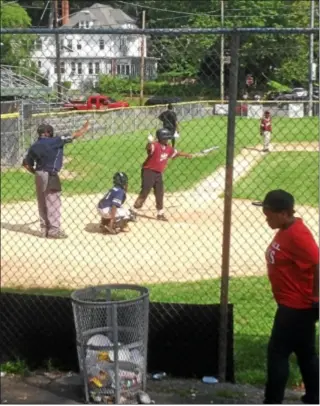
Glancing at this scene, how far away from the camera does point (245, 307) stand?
851cm

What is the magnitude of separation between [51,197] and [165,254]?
2.19 metres

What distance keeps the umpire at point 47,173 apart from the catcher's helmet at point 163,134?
1.29 metres

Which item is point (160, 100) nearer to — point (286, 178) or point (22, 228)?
point (22, 228)

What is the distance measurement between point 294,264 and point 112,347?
1.43 meters

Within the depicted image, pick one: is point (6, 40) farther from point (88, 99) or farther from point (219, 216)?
point (88, 99)

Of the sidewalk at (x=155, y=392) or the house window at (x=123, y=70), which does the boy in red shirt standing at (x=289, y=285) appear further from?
the house window at (x=123, y=70)

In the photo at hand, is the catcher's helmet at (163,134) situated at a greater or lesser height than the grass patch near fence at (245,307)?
greater

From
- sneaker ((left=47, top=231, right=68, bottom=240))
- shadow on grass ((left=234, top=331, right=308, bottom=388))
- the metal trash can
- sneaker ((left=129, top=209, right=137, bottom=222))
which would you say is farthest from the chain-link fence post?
Answer: sneaker ((left=129, top=209, right=137, bottom=222))

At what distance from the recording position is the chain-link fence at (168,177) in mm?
6719

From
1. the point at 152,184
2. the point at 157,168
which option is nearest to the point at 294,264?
the point at 157,168

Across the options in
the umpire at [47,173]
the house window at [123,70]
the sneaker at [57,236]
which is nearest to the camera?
the house window at [123,70]

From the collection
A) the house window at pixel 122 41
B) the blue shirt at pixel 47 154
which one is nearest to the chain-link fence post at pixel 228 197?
the house window at pixel 122 41

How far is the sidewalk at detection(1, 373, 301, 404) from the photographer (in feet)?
19.8

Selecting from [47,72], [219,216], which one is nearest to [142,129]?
[47,72]
